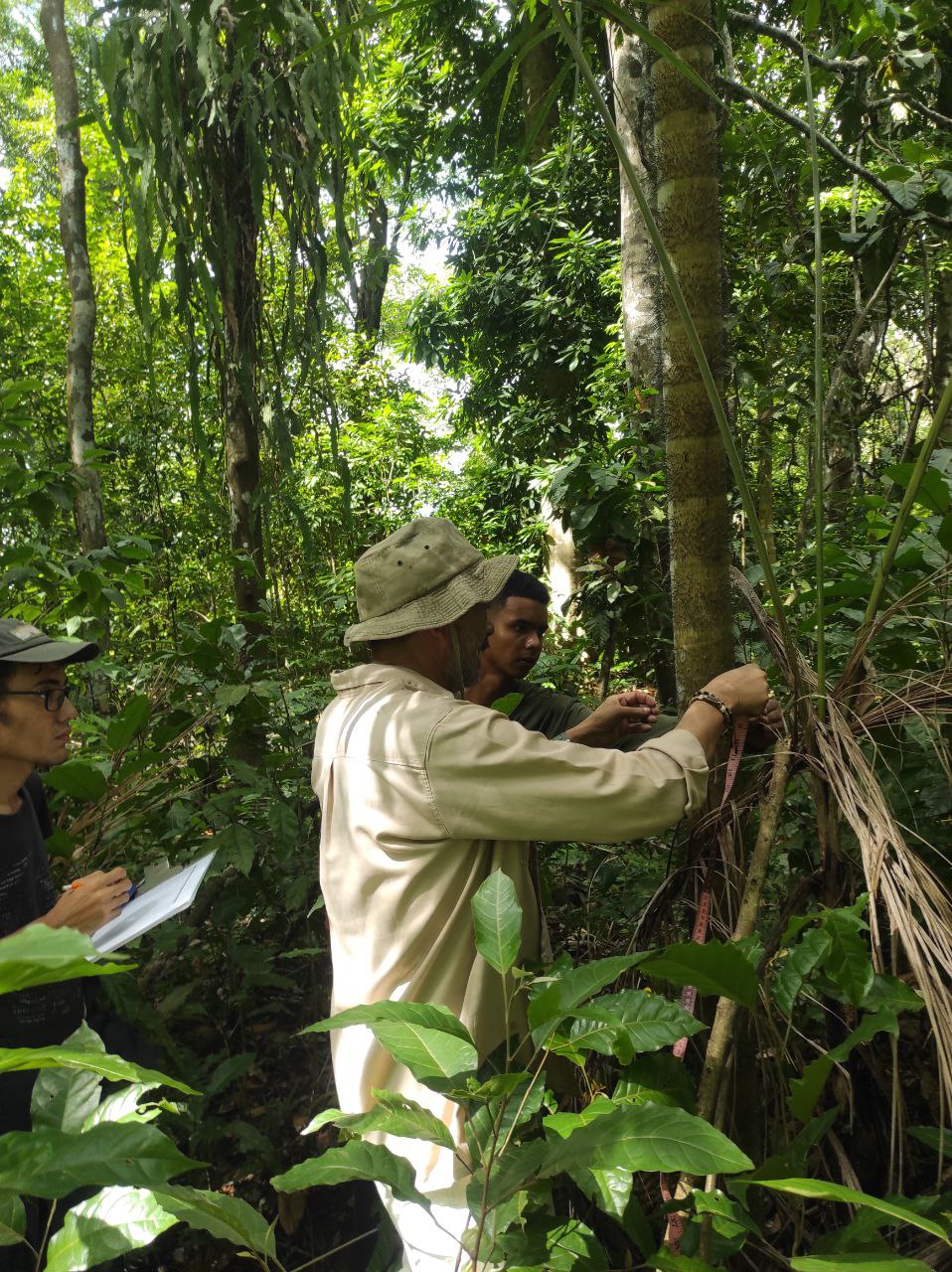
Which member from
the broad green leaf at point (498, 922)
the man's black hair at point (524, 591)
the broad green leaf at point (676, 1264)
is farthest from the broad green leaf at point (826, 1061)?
the man's black hair at point (524, 591)

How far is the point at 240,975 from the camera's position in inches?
115

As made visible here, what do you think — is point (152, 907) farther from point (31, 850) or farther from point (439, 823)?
point (439, 823)

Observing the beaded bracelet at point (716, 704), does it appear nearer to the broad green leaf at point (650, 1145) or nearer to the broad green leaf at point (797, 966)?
the broad green leaf at point (797, 966)

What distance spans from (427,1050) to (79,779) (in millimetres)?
1663

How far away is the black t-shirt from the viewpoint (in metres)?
1.93

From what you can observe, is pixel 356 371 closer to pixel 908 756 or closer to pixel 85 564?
pixel 85 564

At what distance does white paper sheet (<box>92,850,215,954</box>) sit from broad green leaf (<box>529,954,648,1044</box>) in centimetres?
88

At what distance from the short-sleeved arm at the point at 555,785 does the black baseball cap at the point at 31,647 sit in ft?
→ 3.26

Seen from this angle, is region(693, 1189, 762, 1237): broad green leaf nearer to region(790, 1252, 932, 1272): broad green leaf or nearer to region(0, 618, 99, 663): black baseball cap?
region(790, 1252, 932, 1272): broad green leaf

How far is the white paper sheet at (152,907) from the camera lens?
5.43ft

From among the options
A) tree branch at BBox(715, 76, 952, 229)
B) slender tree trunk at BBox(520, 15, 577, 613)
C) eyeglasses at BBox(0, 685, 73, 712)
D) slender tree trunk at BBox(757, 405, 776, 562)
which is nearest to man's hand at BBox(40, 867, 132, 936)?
eyeglasses at BBox(0, 685, 73, 712)

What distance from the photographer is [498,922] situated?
105 centimetres

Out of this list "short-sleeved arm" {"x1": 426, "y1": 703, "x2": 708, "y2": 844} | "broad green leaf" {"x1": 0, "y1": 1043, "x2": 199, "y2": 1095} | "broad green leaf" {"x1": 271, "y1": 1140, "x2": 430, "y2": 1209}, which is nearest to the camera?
"broad green leaf" {"x1": 0, "y1": 1043, "x2": 199, "y2": 1095}

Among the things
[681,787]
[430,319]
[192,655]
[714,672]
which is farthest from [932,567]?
[430,319]
